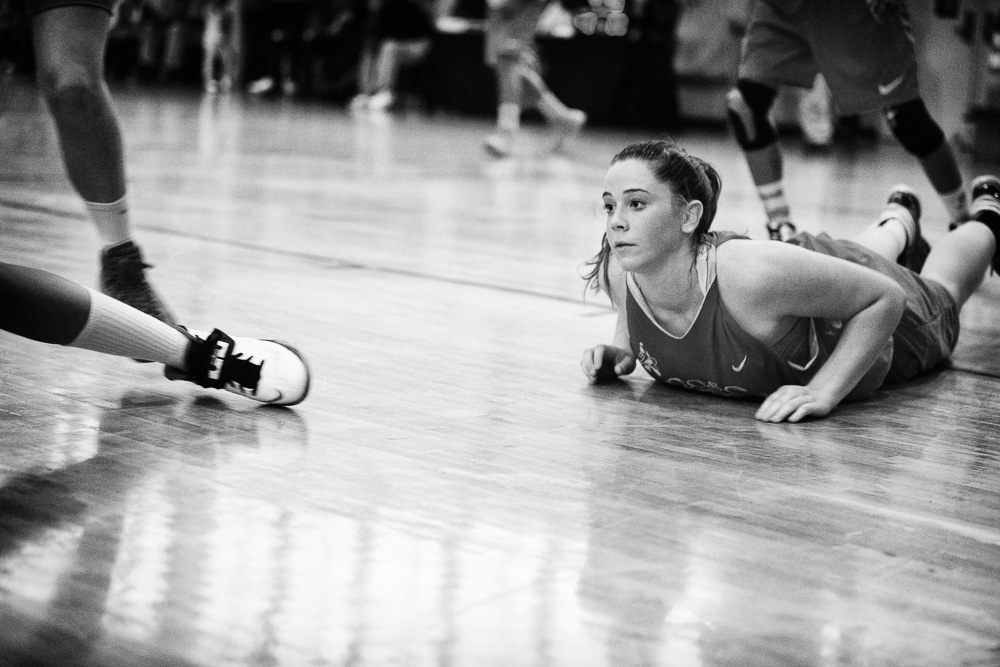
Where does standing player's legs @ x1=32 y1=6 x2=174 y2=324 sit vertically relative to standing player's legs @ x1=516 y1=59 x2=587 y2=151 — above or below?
below

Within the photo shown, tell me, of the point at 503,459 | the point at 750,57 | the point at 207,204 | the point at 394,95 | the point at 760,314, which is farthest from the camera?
the point at 394,95

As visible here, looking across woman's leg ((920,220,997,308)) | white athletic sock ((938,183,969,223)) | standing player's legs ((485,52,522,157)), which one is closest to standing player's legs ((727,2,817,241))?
white athletic sock ((938,183,969,223))

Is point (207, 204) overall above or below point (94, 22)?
below

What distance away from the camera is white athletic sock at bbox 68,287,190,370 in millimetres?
1734

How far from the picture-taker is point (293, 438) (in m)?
1.75

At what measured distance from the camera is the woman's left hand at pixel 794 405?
1970 mm

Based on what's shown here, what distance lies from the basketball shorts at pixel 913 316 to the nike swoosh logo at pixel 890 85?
106cm

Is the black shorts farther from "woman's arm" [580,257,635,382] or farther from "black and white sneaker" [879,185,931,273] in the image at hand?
"black and white sneaker" [879,185,931,273]

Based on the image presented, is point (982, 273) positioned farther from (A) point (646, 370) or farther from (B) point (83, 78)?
(B) point (83, 78)

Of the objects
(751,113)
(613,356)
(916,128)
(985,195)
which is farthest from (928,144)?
(613,356)

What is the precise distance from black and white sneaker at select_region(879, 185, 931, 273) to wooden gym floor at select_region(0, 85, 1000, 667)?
0.19 m

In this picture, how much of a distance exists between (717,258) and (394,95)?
34.7ft

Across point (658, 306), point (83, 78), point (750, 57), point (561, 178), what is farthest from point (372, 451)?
point (561, 178)

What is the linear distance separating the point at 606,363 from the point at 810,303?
36cm
